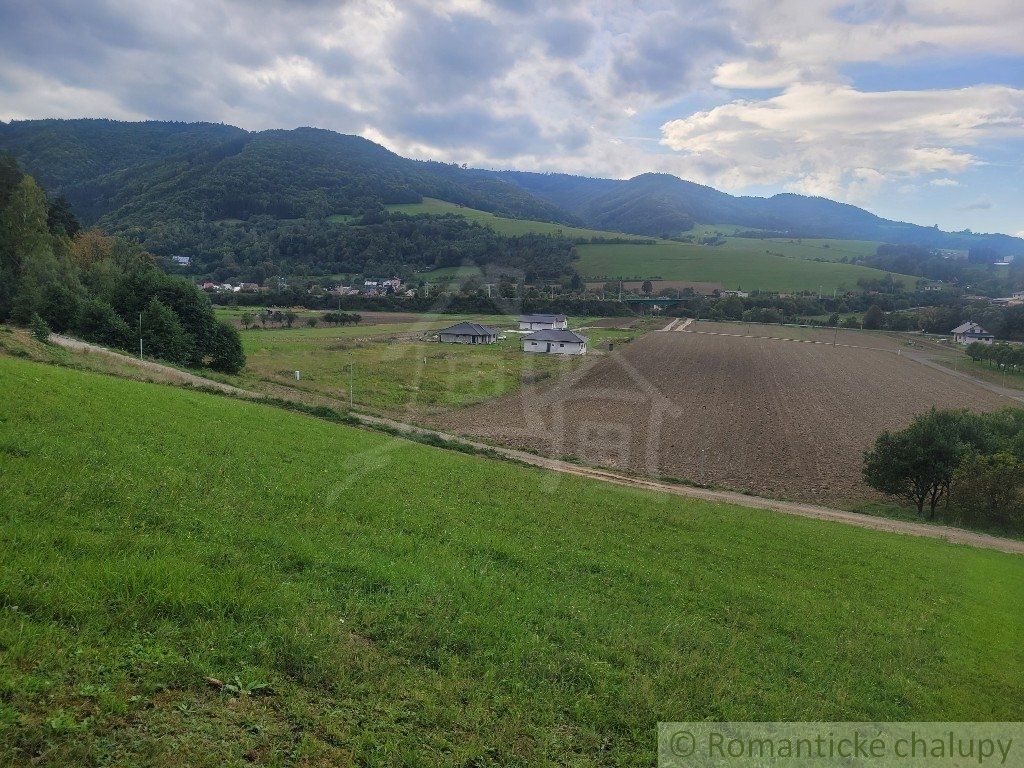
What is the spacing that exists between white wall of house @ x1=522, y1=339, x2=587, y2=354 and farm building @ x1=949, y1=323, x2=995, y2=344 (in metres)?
78.2

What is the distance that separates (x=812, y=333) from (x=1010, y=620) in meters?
117

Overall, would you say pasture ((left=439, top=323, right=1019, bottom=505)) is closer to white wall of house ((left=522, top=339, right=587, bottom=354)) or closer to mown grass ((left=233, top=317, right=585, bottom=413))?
mown grass ((left=233, top=317, right=585, bottom=413))

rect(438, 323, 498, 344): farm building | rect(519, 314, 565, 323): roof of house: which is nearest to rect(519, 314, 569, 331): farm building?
rect(519, 314, 565, 323): roof of house

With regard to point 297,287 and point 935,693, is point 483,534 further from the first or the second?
point 297,287

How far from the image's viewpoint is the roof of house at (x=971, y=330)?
356 ft

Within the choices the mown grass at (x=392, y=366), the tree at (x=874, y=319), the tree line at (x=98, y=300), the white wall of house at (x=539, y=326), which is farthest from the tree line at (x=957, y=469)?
the tree at (x=874, y=319)

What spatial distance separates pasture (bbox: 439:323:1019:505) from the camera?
112 feet

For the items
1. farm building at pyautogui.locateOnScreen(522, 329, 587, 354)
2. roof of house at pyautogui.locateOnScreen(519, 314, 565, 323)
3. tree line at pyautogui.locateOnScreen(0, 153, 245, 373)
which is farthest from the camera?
roof of house at pyautogui.locateOnScreen(519, 314, 565, 323)

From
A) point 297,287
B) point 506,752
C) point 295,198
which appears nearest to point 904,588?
point 506,752

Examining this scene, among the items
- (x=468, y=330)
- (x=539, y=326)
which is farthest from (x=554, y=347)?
(x=539, y=326)

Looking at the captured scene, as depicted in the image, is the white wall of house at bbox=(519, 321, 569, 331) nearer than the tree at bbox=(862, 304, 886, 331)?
Yes

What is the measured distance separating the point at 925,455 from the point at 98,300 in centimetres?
5305

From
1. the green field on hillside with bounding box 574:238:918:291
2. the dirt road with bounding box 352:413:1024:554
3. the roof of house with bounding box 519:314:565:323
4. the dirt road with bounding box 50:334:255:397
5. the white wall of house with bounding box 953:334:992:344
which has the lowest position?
the dirt road with bounding box 352:413:1024:554

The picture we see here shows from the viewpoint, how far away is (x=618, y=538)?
13805mm
